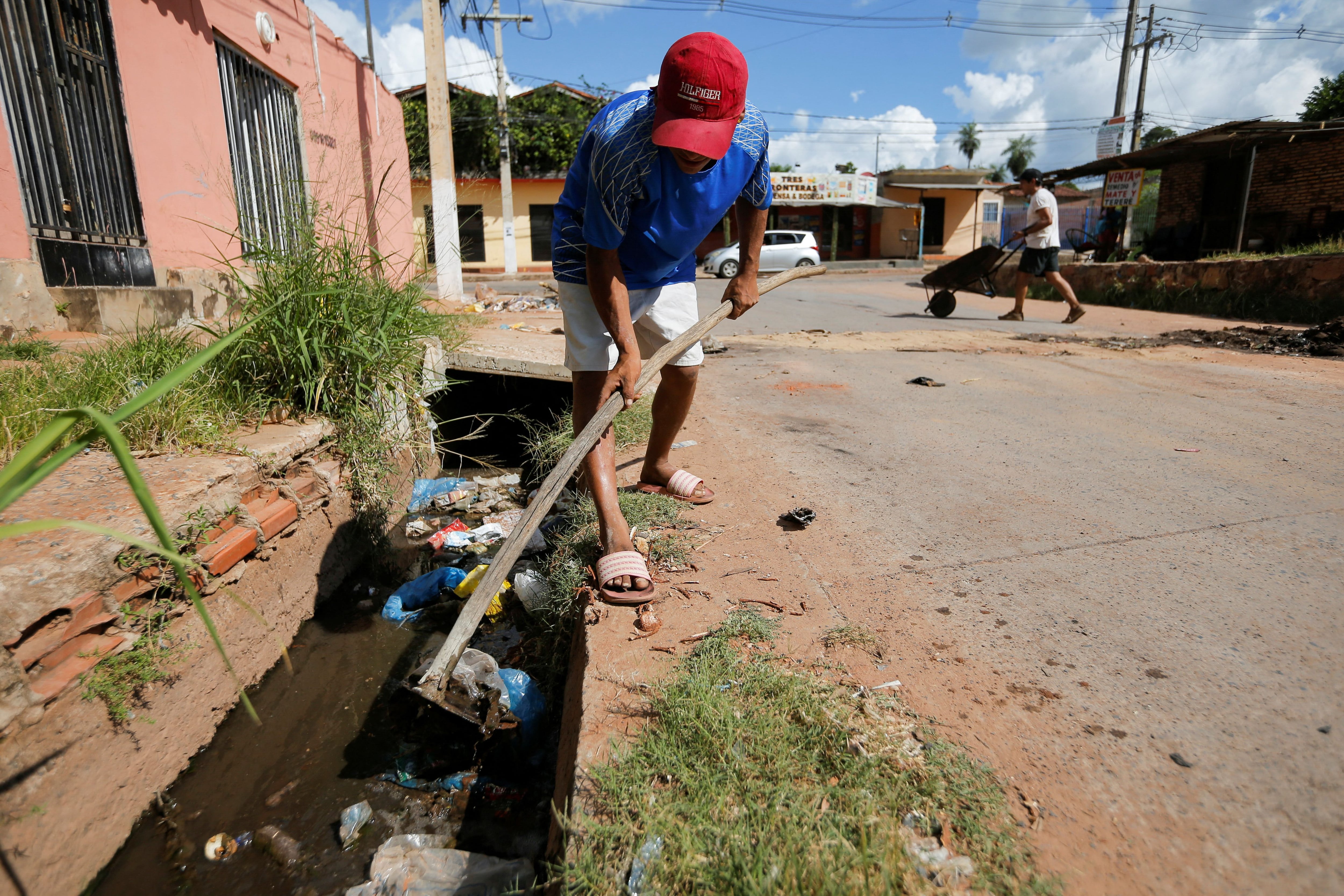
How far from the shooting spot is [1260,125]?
38.0ft

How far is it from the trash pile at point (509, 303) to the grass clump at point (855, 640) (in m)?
6.37

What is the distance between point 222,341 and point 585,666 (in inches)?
45.1

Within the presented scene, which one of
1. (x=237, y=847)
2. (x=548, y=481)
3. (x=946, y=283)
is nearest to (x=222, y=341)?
(x=548, y=481)

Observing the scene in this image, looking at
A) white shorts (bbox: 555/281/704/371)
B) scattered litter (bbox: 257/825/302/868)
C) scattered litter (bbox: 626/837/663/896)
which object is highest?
white shorts (bbox: 555/281/704/371)

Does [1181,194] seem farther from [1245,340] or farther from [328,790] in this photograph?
[328,790]

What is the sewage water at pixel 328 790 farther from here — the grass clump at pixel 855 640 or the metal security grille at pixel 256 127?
the metal security grille at pixel 256 127

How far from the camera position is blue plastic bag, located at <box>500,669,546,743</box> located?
214 centimetres

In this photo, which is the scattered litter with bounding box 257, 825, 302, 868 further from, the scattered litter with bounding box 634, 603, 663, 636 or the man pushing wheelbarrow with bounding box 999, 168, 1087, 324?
the man pushing wheelbarrow with bounding box 999, 168, 1087, 324

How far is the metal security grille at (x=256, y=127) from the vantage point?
18.9ft

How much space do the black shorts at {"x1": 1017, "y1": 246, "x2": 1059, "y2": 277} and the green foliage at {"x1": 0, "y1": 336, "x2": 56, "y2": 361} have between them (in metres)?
8.45

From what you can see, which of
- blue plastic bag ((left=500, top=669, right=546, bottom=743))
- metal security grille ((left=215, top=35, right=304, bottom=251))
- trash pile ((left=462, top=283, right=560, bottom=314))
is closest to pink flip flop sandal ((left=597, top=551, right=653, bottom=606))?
blue plastic bag ((left=500, top=669, right=546, bottom=743))

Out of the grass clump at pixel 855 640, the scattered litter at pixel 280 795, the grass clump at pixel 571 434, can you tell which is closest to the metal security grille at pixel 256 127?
the grass clump at pixel 571 434

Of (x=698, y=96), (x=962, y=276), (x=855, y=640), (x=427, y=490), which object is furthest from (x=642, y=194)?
(x=962, y=276)

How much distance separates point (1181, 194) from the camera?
54.5ft
